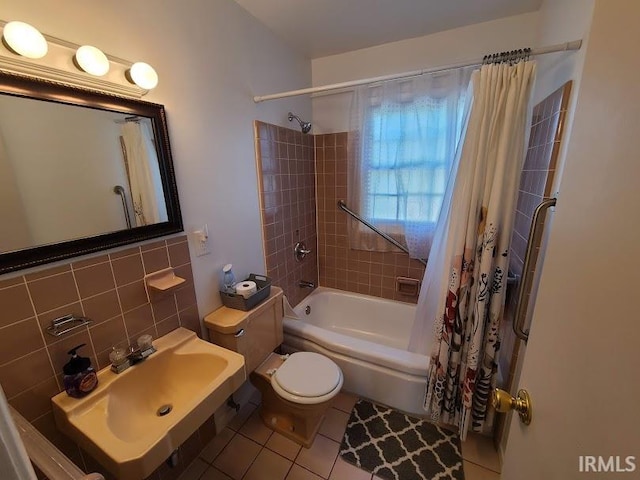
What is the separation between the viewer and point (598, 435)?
0.39 metres

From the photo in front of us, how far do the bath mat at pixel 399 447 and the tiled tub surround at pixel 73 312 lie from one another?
125 cm

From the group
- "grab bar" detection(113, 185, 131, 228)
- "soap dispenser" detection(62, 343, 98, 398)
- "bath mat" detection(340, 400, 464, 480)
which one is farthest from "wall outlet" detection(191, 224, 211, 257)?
"bath mat" detection(340, 400, 464, 480)

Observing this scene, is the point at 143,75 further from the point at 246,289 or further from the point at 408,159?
the point at 408,159

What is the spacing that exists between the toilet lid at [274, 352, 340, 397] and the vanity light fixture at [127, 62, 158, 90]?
4.99ft

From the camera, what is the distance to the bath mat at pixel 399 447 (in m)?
1.40

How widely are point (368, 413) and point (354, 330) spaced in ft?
2.73

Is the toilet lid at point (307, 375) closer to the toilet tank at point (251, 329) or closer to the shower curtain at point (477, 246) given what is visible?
the toilet tank at point (251, 329)

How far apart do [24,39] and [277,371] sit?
65.1 inches

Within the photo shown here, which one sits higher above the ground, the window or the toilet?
the window

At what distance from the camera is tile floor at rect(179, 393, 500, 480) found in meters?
1.39

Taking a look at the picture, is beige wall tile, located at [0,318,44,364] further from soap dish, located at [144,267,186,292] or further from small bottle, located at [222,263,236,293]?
small bottle, located at [222,263,236,293]

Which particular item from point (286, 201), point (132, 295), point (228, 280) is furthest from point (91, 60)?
point (286, 201)

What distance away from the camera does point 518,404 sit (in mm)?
632

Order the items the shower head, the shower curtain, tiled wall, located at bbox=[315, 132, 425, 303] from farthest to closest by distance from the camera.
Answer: tiled wall, located at bbox=[315, 132, 425, 303] < the shower head < the shower curtain
